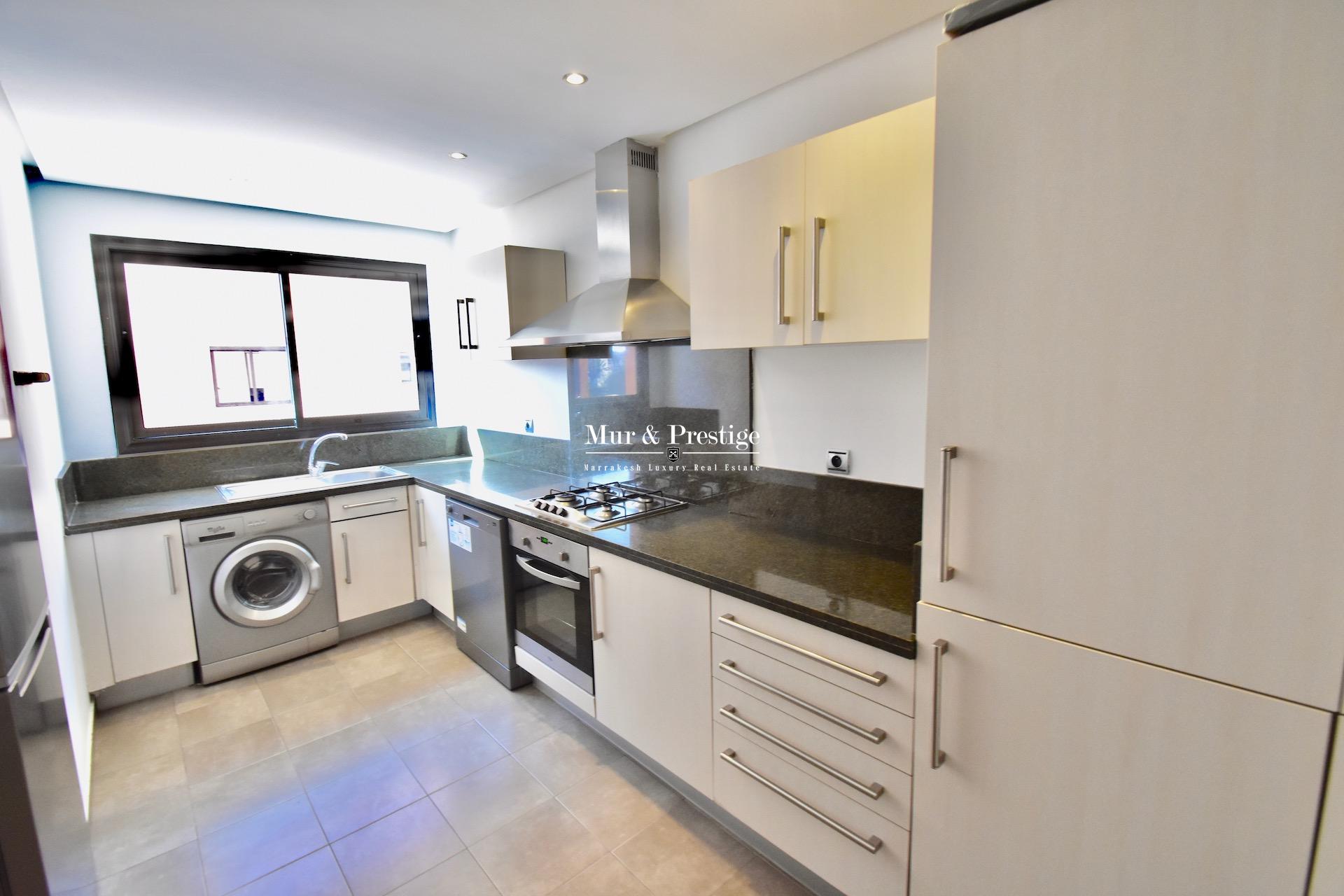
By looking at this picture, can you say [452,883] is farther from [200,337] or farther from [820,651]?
[200,337]

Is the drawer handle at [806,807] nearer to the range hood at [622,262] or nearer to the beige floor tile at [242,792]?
the range hood at [622,262]

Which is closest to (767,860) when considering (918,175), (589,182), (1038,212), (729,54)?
(1038,212)

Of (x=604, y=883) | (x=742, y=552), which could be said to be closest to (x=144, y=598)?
(x=604, y=883)

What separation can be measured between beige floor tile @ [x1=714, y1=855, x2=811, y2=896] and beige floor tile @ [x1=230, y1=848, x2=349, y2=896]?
3.60ft

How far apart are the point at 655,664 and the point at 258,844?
1.38 meters

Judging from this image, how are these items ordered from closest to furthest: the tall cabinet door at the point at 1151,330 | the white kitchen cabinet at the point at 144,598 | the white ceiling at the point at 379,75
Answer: the tall cabinet door at the point at 1151,330
the white ceiling at the point at 379,75
the white kitchen cabinet at the point at 144,598

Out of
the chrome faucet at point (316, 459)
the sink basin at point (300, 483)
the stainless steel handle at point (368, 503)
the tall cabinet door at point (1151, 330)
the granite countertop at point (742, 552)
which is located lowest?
the stainless steel handle at point (368, 503)

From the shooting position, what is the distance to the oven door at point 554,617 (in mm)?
2135

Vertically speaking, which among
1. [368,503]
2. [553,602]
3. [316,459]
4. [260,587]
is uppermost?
[316,459]

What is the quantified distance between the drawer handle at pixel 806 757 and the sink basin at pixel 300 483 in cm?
242

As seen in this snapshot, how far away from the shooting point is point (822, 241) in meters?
1.53

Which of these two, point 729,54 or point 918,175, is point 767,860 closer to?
point 918,175

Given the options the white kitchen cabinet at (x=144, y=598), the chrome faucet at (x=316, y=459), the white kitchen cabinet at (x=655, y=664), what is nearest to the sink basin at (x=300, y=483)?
the chrome faucet at (x=316, y=459)

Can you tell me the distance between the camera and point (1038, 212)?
3.16ft
